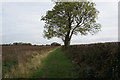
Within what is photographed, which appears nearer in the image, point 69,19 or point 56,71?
point 56,71

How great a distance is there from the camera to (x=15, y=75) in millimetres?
6645

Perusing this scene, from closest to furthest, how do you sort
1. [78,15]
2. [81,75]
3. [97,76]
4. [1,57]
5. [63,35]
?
[97,76]
[81,75]
[1,57]
[78,15]
[63,35]

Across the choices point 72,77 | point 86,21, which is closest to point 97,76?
point 72,77

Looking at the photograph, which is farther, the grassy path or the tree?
the tree

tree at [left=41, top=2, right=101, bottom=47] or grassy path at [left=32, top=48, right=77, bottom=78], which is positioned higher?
tree at [left=41, top=2, right=101, bottom=47]

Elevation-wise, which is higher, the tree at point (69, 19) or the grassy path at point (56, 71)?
the tree at point (69, 19)

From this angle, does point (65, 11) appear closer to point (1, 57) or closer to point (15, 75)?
point (1, 57)

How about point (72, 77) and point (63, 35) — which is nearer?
point (72, 77)

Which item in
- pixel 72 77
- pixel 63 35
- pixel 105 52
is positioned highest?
pixel 63 35

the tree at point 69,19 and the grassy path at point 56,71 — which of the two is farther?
the tree at point 69,19

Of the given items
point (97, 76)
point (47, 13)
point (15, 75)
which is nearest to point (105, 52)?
point (97, 76)

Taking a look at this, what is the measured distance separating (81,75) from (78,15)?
61.5 feet

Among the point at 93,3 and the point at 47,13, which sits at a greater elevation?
the point at 93,3

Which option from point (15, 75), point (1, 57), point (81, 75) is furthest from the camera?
point (1, 57)
